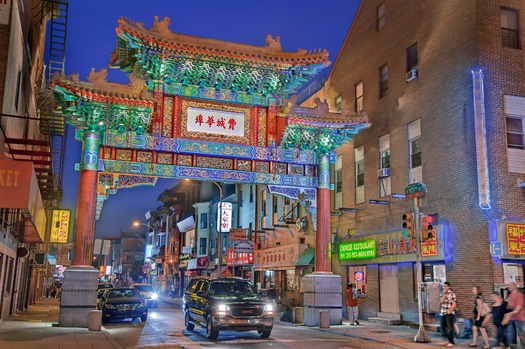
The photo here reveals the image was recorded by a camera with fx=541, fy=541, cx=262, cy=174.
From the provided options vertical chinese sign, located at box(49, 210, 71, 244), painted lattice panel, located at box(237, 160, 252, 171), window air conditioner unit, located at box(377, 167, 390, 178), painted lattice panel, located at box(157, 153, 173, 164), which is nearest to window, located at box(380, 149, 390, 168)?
window air conditioner unit, located at box(377, 167, 390, 178)

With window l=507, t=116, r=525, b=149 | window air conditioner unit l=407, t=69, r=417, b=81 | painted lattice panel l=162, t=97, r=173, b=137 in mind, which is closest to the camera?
window l=507, t=116, r=525, b=149

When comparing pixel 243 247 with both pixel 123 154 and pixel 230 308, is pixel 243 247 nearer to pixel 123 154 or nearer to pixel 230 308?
pixel 123 154

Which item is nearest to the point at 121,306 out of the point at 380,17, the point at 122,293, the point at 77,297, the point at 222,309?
the point at 122,293

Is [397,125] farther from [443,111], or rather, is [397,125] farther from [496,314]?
[496,314]

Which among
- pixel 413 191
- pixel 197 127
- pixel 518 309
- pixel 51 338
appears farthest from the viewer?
pixel 197 127

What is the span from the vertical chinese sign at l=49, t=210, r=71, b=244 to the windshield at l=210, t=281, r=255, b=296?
20055 mm

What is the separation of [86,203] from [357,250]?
45.6 ft

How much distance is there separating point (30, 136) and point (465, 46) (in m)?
21.3

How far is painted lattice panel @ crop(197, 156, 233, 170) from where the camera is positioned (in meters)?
22.1

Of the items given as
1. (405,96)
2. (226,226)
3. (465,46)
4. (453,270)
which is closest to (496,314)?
(453,270)

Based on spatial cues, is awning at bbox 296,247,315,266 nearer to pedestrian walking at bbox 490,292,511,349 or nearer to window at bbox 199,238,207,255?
pedestrian walking at bbox 490,292,511,349

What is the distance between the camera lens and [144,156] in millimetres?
21469

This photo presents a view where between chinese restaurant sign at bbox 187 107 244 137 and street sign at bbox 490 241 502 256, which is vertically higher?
chinese restaurant sign at bbox 187 107 244 137

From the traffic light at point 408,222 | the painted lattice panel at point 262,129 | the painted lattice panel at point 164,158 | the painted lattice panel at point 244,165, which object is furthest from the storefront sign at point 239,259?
the traffic light at point 408,222
